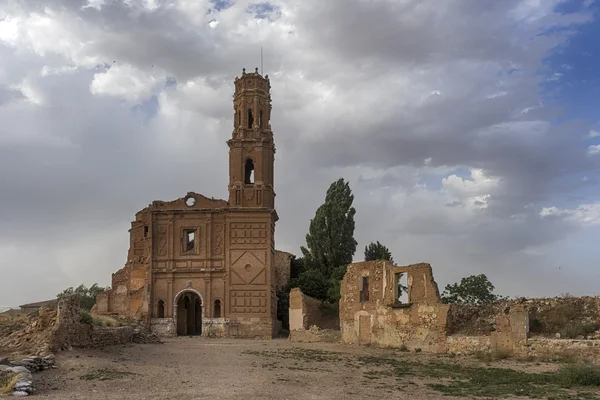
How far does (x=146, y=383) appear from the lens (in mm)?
14523

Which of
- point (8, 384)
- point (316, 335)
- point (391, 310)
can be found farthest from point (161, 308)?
point (8, 384)

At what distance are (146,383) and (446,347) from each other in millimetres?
12773

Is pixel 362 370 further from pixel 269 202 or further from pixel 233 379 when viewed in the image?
pixel 269 202

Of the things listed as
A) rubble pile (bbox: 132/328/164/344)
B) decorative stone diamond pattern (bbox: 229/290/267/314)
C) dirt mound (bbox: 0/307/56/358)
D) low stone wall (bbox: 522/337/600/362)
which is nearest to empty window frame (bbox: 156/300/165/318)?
decorative stone diamond pattern (bbox: 229/290/267/314)

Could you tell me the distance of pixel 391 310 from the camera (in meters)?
26.7

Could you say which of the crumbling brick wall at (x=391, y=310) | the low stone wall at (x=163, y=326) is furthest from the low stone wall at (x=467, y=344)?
the low stone wall at (x=163, y=326)

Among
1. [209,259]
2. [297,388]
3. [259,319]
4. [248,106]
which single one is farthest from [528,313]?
[248,106]

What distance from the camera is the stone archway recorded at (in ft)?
140

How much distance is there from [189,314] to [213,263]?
5.23 m

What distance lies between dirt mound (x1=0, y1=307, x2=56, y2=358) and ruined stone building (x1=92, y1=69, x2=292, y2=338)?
19.7m

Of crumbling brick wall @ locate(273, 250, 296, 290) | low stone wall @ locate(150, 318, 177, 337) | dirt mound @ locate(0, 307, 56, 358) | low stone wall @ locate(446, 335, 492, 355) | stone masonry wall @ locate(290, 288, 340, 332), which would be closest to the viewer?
dirt mound @ locate(0, 307, 56, 358)

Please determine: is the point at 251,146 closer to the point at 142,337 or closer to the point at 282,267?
the point at 282,267

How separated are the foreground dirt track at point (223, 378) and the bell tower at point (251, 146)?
73.1ft

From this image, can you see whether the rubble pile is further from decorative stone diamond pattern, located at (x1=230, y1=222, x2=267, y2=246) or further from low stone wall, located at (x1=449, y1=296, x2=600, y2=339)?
low stone wall, located at (x1=449, y1=296, x2=600, y2=339)
